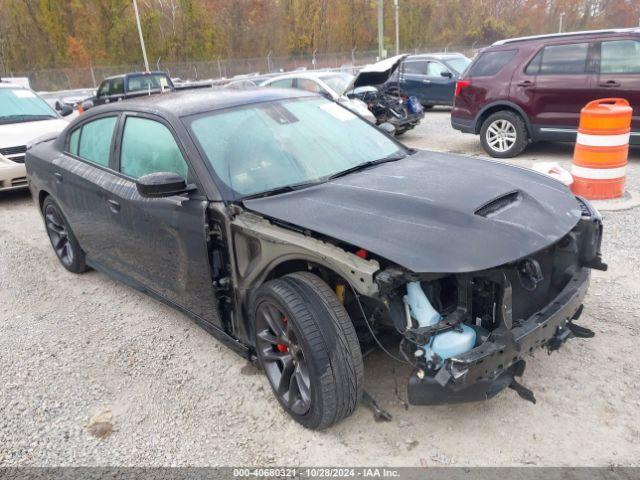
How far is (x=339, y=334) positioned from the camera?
97.3 inches

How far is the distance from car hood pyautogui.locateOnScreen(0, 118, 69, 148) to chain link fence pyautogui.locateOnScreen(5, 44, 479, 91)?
97.1 feet

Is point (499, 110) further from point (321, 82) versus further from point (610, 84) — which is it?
point (321, 82)

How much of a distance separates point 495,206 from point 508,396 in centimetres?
107

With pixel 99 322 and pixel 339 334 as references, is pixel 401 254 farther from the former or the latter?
pixel 99 322

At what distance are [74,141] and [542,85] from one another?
6530mm

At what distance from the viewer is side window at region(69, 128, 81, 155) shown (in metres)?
4.47

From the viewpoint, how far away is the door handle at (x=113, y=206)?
3723 millimetres

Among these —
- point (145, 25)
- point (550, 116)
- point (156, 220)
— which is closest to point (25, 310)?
point (156, 220)

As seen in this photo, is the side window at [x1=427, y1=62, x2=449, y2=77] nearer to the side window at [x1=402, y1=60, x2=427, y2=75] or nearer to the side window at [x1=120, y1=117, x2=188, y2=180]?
the side window at [x1=402, y1=60, x2=427, y2=75]

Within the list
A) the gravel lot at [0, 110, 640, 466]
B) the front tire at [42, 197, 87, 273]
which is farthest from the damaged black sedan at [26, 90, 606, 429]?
the front tire at [42, 197, 87, 273]

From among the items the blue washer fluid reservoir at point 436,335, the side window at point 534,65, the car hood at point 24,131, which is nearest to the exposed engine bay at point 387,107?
the side window at point 534,65

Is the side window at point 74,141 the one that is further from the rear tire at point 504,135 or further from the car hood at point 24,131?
the rear tire at point 504,135

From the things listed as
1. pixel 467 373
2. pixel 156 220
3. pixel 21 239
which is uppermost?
pixel 156 220

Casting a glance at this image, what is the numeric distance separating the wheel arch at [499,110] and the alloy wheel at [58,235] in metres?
6.50
